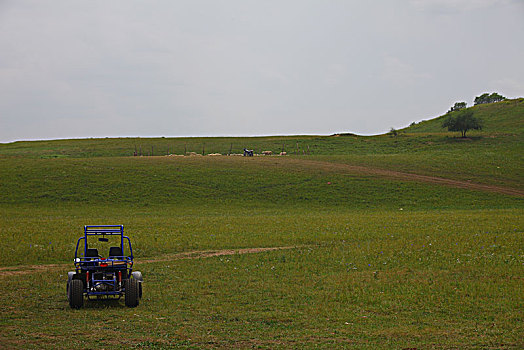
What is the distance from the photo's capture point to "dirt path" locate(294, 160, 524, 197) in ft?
169

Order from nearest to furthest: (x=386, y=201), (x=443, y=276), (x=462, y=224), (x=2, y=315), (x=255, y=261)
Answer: (x=2, y=315), (x=443, y=276), (x=255, y=261), (x=462, y=224), (x=386, y=201)

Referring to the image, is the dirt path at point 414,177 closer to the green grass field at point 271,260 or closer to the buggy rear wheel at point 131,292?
the green grass field at point 271,260

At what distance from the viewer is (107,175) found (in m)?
55.8

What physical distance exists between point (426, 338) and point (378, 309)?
270 centimetres

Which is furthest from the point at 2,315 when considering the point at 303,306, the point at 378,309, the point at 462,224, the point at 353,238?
the point at 462,224

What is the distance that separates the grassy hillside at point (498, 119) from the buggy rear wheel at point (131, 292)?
312 ft

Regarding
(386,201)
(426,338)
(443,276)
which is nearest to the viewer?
(426,338)

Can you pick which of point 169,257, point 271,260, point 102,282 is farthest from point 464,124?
point 102,282

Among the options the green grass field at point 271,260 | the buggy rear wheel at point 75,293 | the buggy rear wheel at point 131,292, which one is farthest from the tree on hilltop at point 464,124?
the buggy rear wheel at point 75,293

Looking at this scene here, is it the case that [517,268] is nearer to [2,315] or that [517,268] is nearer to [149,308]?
[149,308]

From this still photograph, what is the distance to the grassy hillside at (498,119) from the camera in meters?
102

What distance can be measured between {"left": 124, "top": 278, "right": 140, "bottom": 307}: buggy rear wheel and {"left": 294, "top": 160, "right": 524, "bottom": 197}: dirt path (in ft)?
151

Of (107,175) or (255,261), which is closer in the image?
(255,261)

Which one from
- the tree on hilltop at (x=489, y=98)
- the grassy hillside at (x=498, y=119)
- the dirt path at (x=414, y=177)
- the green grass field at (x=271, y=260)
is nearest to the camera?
the green grass field at (x=271, y=260)
